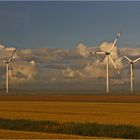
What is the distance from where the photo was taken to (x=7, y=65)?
14200cm

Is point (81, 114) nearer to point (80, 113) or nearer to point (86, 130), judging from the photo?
point (80, 113)

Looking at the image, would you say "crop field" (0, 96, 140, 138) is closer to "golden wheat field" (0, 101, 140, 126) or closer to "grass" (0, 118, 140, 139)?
"golden wheat field" (0, 101, 140, 126)

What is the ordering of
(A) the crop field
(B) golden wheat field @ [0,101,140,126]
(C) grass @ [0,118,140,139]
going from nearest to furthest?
(C) grass @ [0,118,140,139] → (A) the crop field → (B) golden wheat field @ [0,101,140,126]

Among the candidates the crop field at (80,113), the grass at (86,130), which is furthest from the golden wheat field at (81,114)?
the grass at (86,130)

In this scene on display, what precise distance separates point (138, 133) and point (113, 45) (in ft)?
305

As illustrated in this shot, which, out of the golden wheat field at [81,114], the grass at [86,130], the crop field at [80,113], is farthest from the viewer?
the golden wheat field at [81,114]

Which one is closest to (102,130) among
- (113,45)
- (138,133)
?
(138,133)

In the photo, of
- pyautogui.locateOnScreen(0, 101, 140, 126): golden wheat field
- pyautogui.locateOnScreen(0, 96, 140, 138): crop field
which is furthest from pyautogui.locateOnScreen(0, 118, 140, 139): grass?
pyautogui.locateOnScreen(0, 101, 140, 126): golden wheat field

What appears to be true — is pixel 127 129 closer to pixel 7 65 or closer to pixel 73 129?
pixel 73 129

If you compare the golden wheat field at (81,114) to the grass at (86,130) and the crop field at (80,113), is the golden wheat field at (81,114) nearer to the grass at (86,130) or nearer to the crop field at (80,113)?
the crop field at (80,113)

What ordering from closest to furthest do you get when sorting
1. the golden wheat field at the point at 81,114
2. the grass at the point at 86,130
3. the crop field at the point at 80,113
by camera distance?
the grass at the point at 86,130
the crop field at the point at 80,113
the golden wheat field at the point at 81,114

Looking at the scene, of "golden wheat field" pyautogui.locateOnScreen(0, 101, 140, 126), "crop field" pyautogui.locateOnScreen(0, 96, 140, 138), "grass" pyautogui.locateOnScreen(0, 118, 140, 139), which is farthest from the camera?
"golden wheat field" pyautogui.locateOnScreen(0, 101, 140, 126)

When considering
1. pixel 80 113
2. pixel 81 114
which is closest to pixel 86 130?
pixel 81 114

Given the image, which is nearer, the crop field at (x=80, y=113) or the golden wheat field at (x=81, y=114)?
the crop field at (x=80, y=113)
